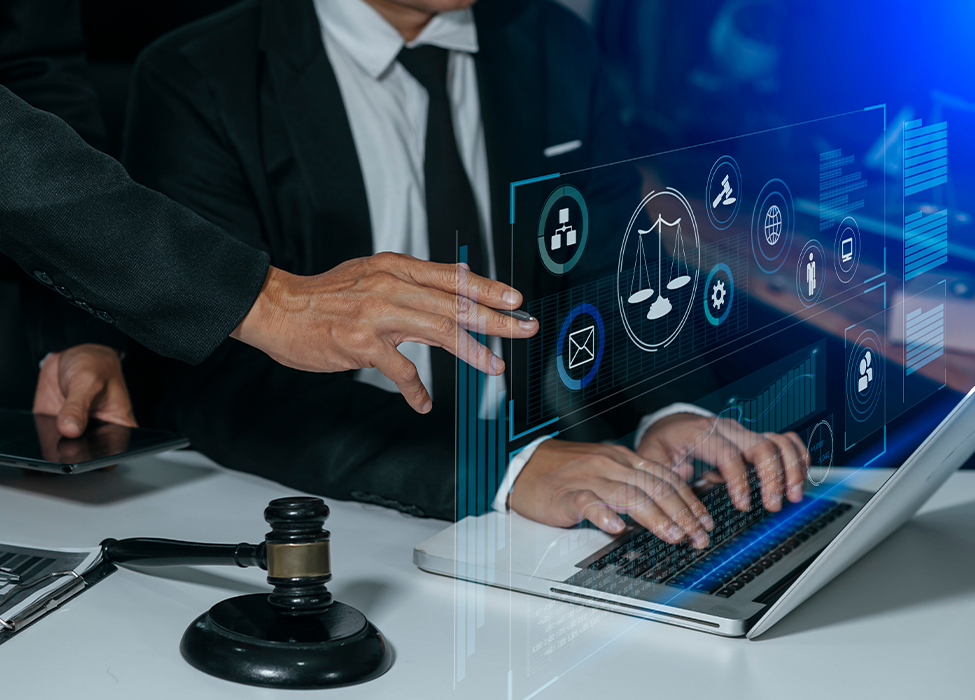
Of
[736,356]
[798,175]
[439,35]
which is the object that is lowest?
[736,356]

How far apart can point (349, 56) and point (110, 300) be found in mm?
850

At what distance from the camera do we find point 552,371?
56cm

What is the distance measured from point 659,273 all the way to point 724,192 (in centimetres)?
10

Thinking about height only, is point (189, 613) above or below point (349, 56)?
below

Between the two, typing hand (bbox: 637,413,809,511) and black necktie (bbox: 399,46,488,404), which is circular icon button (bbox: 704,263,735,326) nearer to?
typing hand (bbox: 637,413,809,511)

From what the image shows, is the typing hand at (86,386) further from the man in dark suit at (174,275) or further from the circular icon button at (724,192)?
the circular icon button at (724,192)

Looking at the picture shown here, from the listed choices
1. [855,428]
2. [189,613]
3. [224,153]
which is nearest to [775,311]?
[855,428]

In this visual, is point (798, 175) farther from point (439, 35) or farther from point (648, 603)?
point (439, 35)

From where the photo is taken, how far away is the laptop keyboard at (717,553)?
2.33ft

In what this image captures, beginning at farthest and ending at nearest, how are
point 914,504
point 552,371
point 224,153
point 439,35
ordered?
point 439,35 → point 224,153 → point 914,504 → point 552,371

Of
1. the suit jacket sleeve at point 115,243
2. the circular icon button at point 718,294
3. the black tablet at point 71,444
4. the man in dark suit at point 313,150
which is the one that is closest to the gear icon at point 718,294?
the circular icon button at point 718,294

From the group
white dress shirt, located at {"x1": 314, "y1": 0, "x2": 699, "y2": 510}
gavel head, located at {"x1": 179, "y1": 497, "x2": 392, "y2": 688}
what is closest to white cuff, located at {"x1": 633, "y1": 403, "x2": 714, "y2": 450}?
gavel head, located at {"x1": 179, "y1": 497, "x2": 392, "y2": 688}

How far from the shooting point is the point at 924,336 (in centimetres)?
95

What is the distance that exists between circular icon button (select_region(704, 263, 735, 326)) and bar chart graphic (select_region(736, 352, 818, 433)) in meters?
0.08
